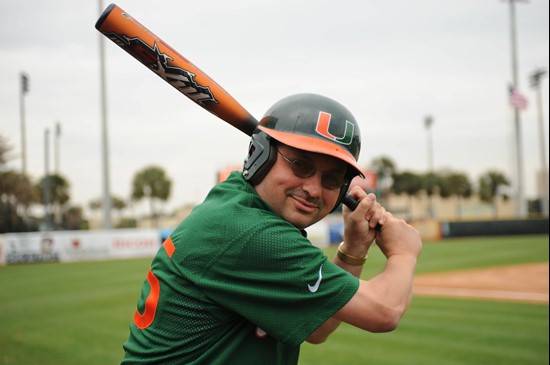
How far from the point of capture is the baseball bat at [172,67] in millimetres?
2223

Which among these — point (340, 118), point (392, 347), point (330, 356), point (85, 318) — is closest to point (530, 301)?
point (392, 347)

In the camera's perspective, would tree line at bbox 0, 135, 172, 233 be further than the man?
Yes

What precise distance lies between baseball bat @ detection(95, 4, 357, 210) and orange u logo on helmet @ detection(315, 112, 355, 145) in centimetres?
53

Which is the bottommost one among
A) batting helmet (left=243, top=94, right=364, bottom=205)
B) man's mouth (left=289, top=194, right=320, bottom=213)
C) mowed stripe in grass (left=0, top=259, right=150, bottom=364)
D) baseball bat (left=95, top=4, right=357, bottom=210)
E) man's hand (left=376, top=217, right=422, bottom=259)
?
mowed stripe in grass (left=0, top=259, right=150, bottom=364)

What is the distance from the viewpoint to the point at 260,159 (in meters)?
2.17

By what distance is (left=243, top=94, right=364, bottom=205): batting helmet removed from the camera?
2074 mm

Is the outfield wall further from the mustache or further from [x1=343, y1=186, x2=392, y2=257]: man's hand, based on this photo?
the mustache

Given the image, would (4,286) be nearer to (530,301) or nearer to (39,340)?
(39,340)

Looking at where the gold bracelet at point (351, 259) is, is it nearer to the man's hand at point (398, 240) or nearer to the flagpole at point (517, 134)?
the man's hand at point (398, 240)

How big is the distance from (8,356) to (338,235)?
84.6 feet

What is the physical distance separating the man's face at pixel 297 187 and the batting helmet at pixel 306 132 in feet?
0.15

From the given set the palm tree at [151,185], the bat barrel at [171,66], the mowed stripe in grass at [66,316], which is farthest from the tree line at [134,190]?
the bat barrel at [171,66]

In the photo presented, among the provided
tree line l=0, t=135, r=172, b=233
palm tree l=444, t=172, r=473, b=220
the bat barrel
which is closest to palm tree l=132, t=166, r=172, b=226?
tree line l=0, t=135, r=172, b=233

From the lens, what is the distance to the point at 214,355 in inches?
77.5
